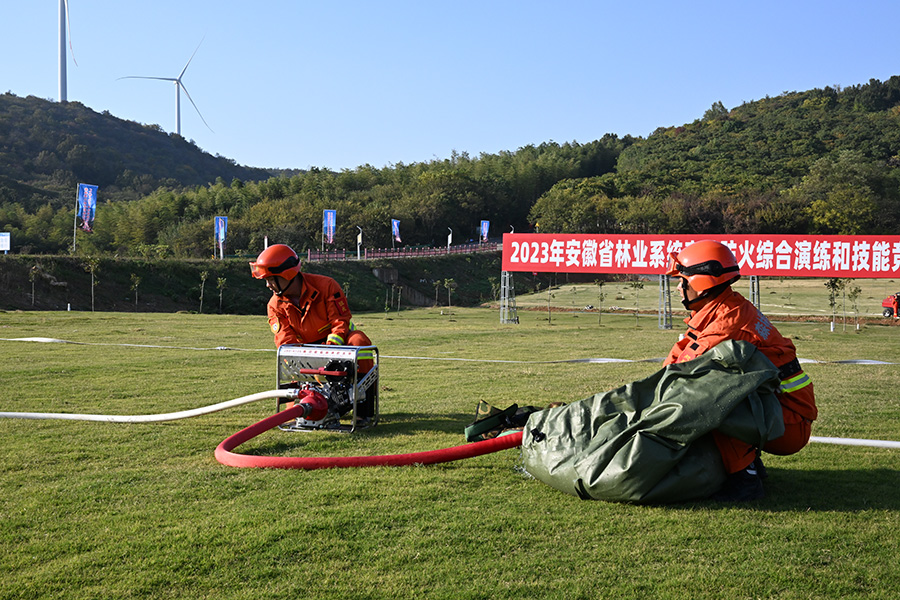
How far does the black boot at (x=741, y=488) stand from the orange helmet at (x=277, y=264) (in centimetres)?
471

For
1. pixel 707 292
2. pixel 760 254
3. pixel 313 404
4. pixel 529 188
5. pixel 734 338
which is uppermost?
pixel 529 188

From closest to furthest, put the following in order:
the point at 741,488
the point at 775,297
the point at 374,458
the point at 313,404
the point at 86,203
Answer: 1. the point at 741,488
2. the point at 374,458
3. the point at 313,404
4. the point at 86,203
5. the point at 775,297

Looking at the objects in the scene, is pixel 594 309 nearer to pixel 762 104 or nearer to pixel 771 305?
pixel 771 305

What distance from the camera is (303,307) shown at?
8188 millimetres

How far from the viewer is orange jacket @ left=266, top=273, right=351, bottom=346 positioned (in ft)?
26.7

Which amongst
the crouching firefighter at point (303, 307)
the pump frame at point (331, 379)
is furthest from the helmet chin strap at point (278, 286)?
the pump frame at point (331, 379)

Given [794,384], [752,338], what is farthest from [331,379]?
[794,384]

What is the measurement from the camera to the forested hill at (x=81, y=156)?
122 m

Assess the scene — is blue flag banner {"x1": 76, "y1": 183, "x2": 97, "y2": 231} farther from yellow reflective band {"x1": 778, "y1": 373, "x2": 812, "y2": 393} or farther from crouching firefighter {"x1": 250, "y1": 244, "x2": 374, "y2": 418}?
yellow reflective band {"x1": 778, "y1": 373, "x2": 812, "y2": 393}

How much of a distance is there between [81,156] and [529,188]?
8391 centimetres

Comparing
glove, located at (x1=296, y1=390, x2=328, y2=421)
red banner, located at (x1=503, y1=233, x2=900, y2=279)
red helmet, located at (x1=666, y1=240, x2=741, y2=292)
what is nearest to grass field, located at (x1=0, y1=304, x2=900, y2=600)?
glove, located at (x1=296, y1=390, x2=328, y2=421)

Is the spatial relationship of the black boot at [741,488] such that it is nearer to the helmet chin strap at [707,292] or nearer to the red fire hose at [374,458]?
the helmet chin strap at [707,292]

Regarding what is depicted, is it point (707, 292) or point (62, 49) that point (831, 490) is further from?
point (62, 49)

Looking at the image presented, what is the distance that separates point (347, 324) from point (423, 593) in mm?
4633
